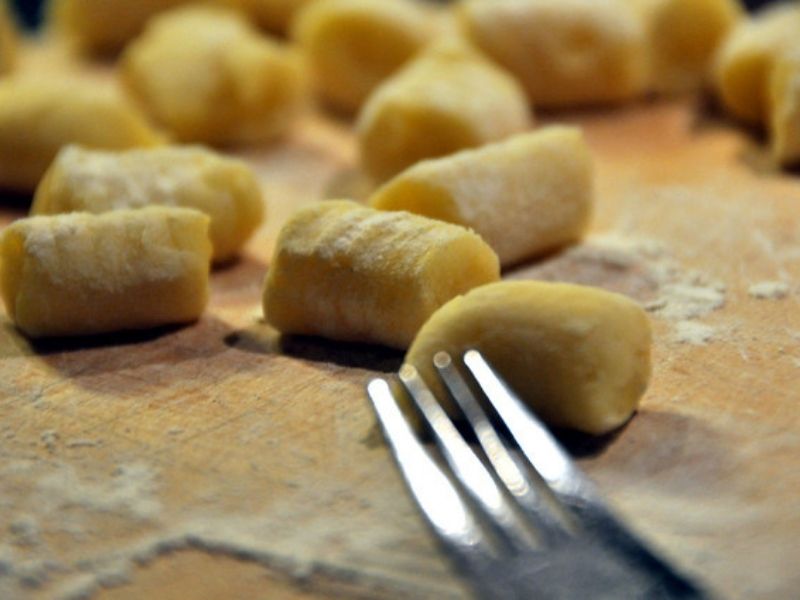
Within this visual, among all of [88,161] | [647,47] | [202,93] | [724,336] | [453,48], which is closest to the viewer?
[724,336]

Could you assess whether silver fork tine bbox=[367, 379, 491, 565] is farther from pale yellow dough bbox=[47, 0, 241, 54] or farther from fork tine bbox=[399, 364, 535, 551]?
pale yellow dough bbox=[47, 0, 241, 54]

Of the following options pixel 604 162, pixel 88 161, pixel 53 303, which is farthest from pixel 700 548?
pixel 604 162

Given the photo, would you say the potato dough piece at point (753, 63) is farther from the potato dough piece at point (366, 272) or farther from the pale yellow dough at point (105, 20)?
the pale yellow dough at point (105, 20)

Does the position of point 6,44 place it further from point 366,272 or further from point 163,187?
point 366,272

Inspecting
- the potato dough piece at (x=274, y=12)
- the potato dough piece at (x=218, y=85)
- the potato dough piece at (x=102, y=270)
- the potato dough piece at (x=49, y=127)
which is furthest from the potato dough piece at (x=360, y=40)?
the potato dough piece at (x=102, y=270)

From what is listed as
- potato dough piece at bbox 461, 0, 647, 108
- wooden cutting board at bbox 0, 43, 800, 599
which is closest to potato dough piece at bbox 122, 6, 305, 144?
potato dough piece at bbox 461, 0, 647, 108

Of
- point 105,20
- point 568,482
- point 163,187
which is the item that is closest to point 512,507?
point 568,482

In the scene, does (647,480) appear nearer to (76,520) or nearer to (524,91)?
(76,520)
